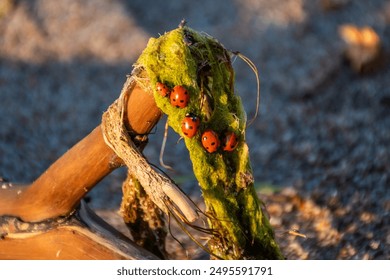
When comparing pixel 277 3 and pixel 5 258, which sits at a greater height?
pixel 277 3

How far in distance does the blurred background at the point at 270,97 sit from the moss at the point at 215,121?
1.27 m

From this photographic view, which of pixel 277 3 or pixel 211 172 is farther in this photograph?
pixel 277 3

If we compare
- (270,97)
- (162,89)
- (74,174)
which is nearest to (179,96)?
(162,89)

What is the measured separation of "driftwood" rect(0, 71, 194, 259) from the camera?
278 cm

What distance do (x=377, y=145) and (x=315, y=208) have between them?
3.49 feet

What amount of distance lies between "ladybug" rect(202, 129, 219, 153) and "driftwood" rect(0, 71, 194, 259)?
1.06 feet

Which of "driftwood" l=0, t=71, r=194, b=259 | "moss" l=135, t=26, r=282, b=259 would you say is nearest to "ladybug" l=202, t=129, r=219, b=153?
"moss" l=135, t=26, r=282, b=259

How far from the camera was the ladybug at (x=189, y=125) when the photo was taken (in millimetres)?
2439

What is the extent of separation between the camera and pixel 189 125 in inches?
96.0

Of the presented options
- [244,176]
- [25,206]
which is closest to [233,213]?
[244,176]

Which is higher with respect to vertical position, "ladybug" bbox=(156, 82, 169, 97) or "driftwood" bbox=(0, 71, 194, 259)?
"ladybug" bbox=(156, 82, 169, 97)

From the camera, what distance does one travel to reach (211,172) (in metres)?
2.62

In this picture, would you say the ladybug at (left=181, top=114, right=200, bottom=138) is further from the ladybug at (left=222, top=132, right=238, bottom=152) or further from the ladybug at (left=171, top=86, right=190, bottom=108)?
the ladybug at (left=222, top=132, right=238, bottom=152)

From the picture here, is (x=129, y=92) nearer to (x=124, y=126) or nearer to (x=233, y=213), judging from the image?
(x=124, y=126)
